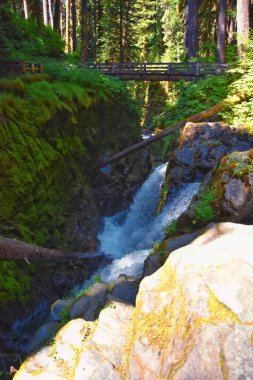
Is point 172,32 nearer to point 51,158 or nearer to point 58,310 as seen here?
point 51,158

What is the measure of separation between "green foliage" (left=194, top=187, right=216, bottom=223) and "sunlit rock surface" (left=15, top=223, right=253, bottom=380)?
3.34ft

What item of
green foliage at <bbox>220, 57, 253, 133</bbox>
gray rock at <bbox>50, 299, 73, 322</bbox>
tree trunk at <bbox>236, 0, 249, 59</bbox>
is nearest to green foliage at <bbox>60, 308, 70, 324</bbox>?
gray rock at <bbox>50, 299, 73, 322</bbox>

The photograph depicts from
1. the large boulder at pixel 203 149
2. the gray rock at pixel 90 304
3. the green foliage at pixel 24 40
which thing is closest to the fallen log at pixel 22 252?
the gray rock at pixel 90 304

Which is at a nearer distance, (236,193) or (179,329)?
(179,329)

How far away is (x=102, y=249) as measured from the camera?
14.7 metres

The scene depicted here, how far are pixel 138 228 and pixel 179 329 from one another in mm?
10176

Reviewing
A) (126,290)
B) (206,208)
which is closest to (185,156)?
A: (206,208)

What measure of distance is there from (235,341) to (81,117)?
12.5 meters

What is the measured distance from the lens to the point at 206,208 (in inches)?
326

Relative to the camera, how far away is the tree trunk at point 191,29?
69.7 ft

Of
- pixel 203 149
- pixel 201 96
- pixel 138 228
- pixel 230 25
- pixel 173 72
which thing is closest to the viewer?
pixel 203 149

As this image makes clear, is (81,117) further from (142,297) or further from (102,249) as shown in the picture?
(142,297)

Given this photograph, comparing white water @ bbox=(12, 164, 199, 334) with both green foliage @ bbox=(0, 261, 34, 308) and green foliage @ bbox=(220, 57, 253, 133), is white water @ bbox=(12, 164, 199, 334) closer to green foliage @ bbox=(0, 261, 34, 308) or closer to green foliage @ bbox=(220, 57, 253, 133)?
green foliage @ bbox=(0, 261, 34, 308)

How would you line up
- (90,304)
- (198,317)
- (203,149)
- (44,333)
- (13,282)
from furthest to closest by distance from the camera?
1. (203,149)
2. (13,282)
3. (44,333)
4. (90,304)
5. (198,317)
